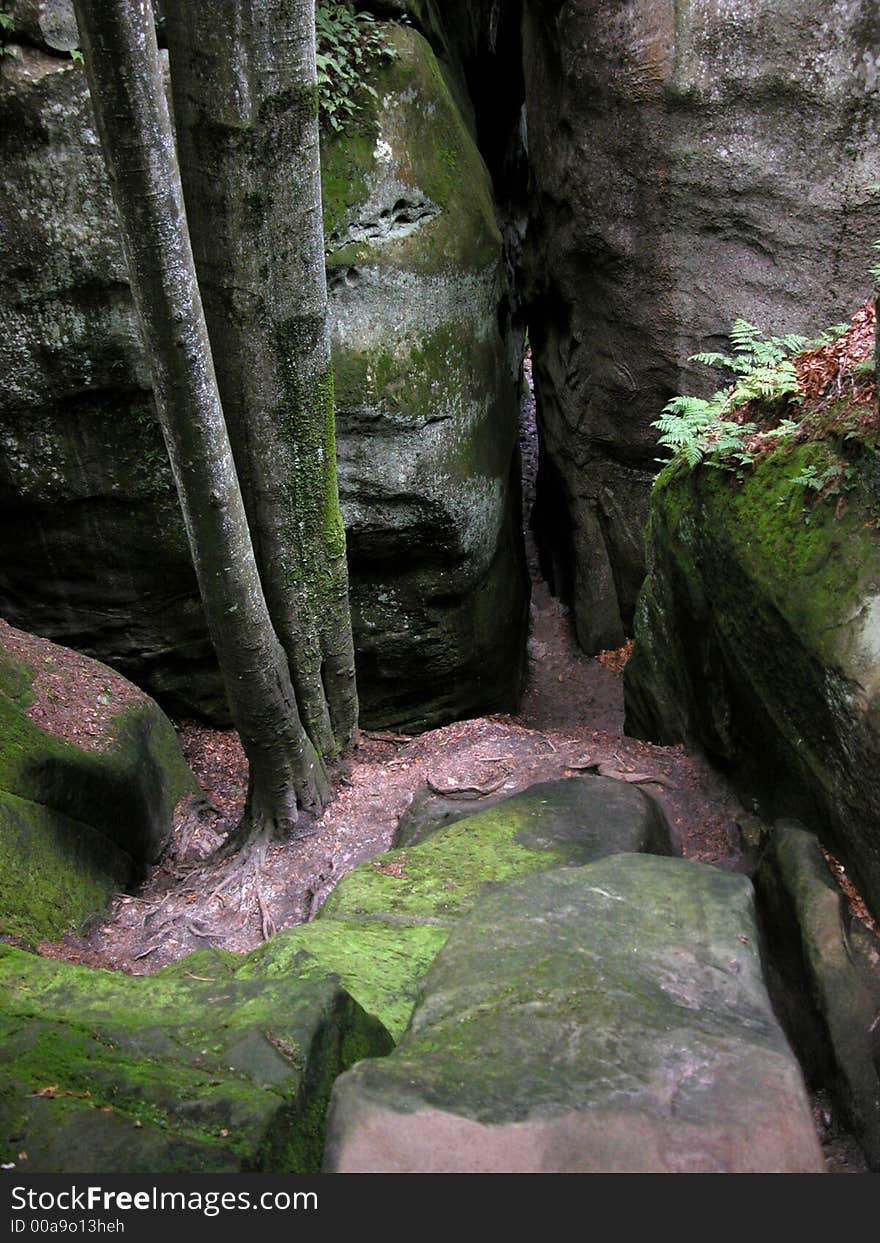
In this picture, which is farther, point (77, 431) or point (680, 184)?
point (680, 184)

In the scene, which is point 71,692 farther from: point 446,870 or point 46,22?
point 46,22

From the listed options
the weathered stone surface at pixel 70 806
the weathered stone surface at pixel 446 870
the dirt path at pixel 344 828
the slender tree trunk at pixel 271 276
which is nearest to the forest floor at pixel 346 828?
the dirt path at pixel 344 828

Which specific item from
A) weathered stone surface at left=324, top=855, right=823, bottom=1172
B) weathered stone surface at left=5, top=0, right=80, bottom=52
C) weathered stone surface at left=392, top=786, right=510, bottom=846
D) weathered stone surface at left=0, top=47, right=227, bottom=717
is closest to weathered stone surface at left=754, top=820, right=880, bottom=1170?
weathered stone surface at left=324, top=855, right=823, bottom=1172

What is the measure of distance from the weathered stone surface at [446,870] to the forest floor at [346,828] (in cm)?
44

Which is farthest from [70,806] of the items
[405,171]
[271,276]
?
[405,171]

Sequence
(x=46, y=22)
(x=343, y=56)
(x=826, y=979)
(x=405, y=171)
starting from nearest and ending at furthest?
1. (x=826, y=979)
2. (x=46, y=22)
3. (x=343, y=56)
4. (x=405, y=171)

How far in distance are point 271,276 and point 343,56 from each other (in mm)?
3395

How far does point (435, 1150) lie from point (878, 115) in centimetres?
813

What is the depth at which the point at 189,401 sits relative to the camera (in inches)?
159

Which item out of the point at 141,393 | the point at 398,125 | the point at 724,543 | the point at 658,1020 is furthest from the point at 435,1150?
the point at 398,125

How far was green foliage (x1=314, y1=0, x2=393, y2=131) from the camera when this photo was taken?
6.78 meters

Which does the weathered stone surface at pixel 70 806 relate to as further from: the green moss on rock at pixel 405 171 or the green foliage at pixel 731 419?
the green moss on rock at pixel 405 171

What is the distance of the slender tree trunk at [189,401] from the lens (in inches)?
134

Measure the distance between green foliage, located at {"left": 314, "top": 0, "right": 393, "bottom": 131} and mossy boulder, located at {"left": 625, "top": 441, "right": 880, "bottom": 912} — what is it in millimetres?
3975
